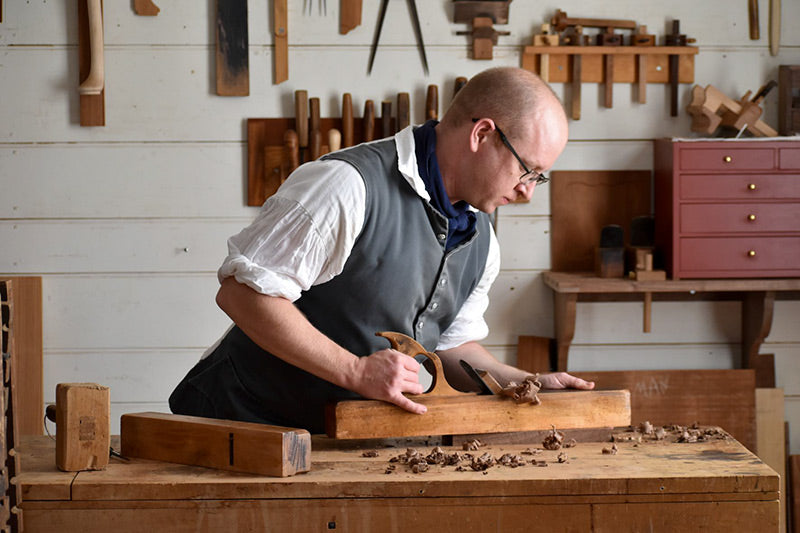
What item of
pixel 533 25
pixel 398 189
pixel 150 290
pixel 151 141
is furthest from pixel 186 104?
pixel 398 189

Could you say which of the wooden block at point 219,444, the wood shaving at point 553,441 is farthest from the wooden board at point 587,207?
the wooden block at point 219,444

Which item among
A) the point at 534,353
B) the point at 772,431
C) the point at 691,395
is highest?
the point at 534,353

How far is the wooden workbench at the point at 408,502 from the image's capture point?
4.54ft

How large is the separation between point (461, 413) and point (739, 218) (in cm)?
172

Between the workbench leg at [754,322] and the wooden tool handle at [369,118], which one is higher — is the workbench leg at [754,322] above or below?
below

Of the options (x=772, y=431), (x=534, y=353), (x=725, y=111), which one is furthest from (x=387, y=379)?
(x=772, y=431)

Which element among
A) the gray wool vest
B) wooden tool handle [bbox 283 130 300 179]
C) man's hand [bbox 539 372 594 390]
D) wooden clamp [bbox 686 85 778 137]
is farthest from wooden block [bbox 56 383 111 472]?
wooden clamp [bbox 686 85 778 137]

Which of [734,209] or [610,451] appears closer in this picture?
[610,451]

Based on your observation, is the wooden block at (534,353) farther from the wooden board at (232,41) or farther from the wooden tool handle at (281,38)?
the wooden board at (232,41)

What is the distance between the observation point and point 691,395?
3.15 meters

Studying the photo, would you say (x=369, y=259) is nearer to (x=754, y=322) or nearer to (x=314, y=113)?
(x=314, y=113)

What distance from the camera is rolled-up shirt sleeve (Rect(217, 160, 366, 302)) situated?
1512 millimetres

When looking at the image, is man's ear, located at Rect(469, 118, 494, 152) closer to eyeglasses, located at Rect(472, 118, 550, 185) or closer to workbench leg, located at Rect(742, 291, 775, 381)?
eyeglasses, located at Rect(472, 118, 550, 185)

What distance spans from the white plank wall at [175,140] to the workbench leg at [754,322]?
642 millimetres
